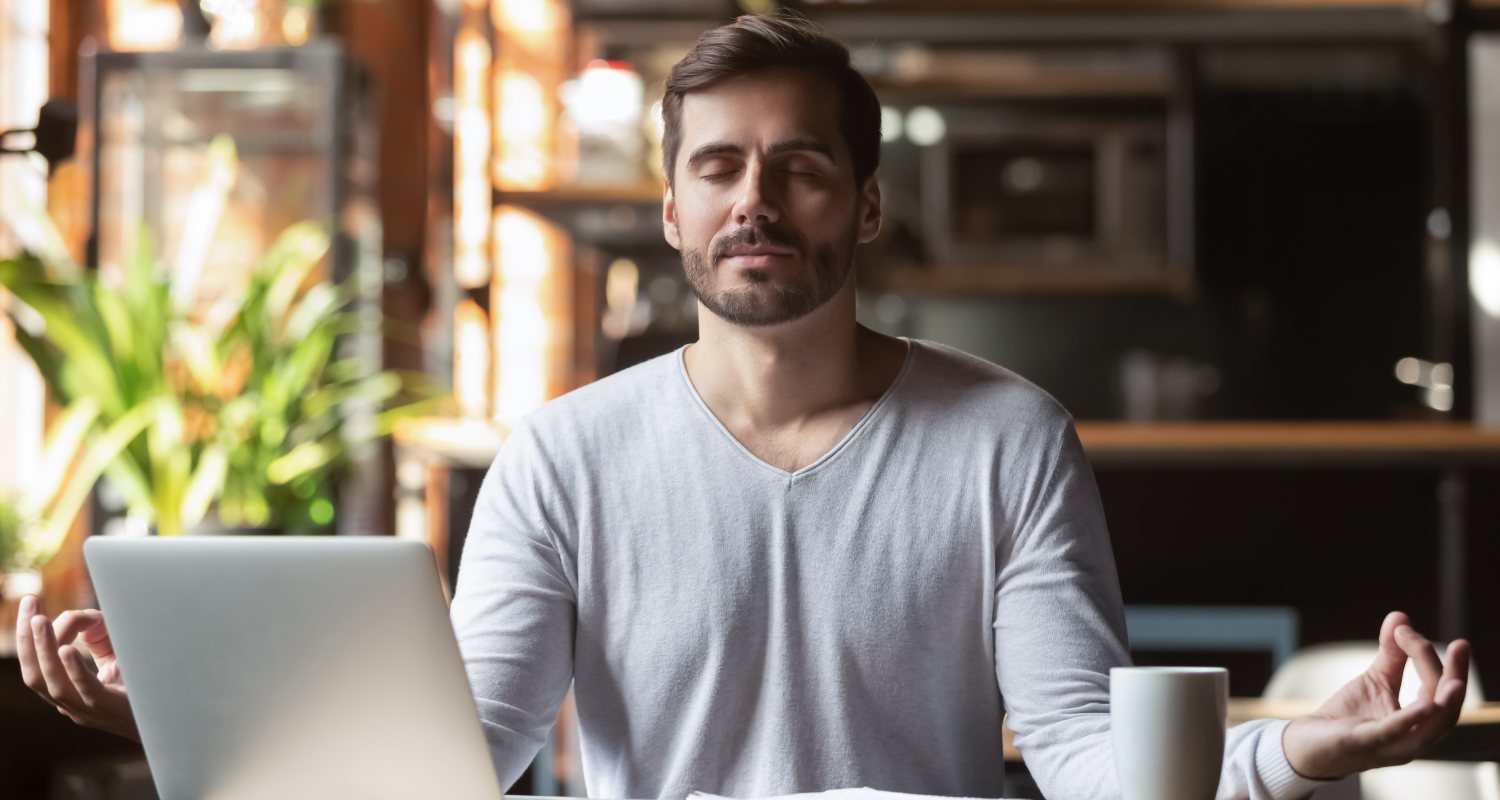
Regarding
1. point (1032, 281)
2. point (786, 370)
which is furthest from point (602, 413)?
point (1032, 281)

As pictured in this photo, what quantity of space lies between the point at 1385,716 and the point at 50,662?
803mm

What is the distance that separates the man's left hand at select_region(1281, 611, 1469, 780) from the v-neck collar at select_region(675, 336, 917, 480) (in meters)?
0.47

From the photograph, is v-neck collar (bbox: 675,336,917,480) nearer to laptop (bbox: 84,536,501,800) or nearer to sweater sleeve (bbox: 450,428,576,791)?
sweater sleeve (bbox: 450,428,576,791)

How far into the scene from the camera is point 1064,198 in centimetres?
445

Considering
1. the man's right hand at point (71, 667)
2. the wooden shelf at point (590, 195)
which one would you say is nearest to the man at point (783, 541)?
the man's right hand at point (71, 667)

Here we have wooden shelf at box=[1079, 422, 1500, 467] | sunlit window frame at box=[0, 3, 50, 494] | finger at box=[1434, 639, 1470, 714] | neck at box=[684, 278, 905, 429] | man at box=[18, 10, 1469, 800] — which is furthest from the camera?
sunlit window frame at box=[0, 3, 50, 494]

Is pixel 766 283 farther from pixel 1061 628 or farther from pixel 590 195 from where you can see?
pixel 590 195

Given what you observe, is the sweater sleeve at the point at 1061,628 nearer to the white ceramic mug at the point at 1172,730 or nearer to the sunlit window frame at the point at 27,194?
the white ceramic mug at the point at 1172,730

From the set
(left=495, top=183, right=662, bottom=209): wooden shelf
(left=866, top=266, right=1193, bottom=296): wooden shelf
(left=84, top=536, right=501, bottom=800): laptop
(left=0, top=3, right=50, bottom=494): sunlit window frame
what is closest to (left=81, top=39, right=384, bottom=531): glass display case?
(left=495, top=183, right=662, bottom=209): wooden shelf

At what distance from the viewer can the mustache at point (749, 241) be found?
1266 mm

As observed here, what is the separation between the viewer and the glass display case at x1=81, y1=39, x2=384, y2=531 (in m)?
3.14

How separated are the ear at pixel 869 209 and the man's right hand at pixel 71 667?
692 millimetres

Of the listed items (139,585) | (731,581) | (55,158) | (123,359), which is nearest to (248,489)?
(123,359)

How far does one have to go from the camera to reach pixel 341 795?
900mm
